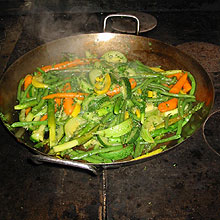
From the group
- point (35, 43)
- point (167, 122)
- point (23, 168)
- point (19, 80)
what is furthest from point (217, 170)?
point (35, 43)

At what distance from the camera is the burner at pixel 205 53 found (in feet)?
13.4

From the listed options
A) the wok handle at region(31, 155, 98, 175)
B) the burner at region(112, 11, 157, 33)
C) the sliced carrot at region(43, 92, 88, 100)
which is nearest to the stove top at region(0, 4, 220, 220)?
the wok handle at region(31, 155, 98, 175)

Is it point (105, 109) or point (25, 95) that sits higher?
point (105, 109)

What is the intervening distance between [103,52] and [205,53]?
7.07ft

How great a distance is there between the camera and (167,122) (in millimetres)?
2840

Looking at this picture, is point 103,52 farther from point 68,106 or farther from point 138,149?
point 138,149

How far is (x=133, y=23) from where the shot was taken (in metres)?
5.10

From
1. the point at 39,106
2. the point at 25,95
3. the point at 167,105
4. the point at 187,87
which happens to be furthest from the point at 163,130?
the point at 25,95

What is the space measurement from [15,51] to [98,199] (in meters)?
3.76

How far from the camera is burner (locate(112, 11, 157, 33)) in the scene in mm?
4953

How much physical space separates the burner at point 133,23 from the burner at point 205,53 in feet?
3.18

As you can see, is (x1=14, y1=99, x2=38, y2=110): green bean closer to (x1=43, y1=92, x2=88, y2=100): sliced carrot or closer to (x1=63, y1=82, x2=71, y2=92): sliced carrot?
(x1=43, y1=92, x2=88, y2=100): sliced carrot

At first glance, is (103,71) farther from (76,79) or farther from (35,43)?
(35,43)

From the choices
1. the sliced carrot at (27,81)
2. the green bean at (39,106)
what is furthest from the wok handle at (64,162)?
the sliced carrot at (27,81)
